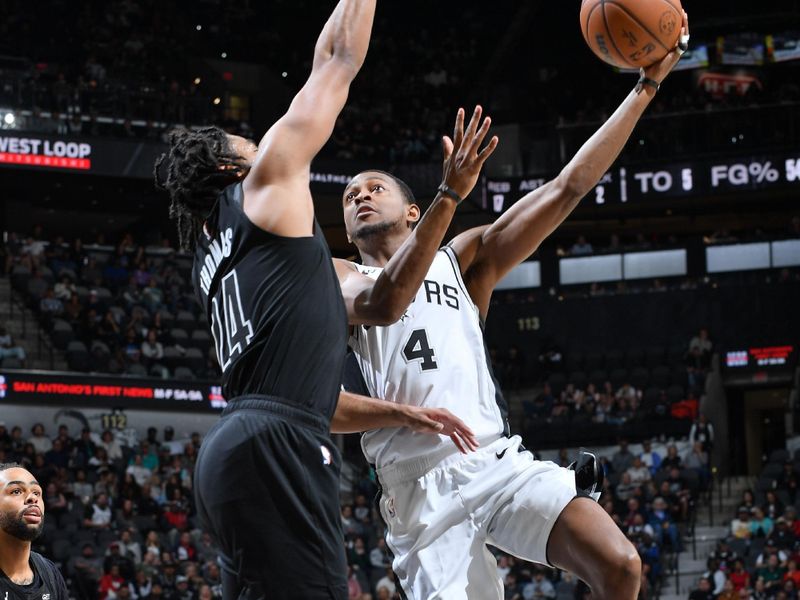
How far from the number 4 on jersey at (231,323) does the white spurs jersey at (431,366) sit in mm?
1372

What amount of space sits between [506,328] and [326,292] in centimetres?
2414

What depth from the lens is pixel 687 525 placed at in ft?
62.1

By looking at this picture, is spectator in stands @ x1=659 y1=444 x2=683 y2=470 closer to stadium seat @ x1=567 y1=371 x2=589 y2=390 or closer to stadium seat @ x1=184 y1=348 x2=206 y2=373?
stadium seat @ x1=567 y1=371 x2=589 y2=390

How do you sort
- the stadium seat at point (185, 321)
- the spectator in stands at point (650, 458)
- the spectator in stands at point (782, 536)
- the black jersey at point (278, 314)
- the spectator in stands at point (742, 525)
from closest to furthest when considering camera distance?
the black jersey at point (278, 314)
the spectator in stands at point (782, 536)
the spectator in stands at point (742, 525)
the spectator in stands at point (650, 458)
the stadium seat at point (185, 321)

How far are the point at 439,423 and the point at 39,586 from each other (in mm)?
2575

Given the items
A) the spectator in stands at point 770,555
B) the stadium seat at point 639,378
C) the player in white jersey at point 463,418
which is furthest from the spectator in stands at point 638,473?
the player in white jersey at point 463,418

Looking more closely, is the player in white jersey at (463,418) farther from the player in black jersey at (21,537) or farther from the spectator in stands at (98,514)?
the spectator in stands at (98,514)

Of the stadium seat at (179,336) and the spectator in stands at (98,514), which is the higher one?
the stadium seat at (179,336)

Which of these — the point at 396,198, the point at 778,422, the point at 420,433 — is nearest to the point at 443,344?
the point at 420,433

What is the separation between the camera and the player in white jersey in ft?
15.7

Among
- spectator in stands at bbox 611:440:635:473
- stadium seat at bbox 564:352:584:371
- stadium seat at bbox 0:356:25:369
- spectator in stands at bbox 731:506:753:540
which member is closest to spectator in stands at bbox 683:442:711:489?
spectator in stands at bbox 611:440:635:473

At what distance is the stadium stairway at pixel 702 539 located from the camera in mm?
17672

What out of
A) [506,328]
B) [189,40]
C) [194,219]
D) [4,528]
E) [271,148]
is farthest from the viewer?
[189,40]

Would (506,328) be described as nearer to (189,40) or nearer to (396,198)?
(189,40)
